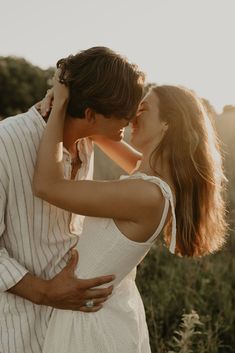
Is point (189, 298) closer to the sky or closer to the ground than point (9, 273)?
closer to the ground

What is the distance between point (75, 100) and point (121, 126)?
26cm

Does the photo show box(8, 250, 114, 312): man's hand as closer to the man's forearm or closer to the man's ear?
the man's forearm

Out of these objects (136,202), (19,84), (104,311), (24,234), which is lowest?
(19,84)

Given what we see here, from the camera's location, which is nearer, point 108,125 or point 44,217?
point 44,217

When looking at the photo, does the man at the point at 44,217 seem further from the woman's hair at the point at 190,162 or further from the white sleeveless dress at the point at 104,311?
the woman's hair at the point at 190,162

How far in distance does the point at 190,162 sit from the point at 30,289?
34.2 inches

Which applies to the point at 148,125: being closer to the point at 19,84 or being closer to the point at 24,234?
the point at 24,234

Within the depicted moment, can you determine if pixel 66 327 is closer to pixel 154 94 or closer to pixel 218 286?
pixel 154 94

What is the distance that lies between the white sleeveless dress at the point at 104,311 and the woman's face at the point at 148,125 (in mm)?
203

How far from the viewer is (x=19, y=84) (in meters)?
19.9

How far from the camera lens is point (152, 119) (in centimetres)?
262

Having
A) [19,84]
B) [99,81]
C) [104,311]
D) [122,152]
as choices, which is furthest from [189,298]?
[19,84]

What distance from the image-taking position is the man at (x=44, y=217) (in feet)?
7.68

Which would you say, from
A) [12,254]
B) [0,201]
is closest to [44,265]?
[12,254]
